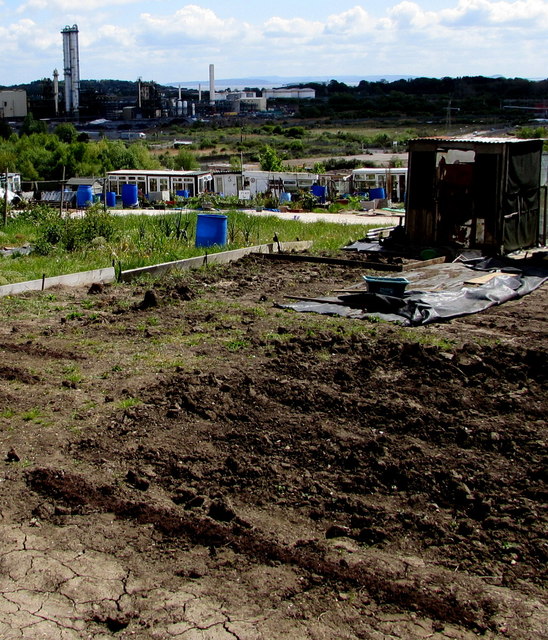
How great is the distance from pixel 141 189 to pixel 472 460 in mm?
37030

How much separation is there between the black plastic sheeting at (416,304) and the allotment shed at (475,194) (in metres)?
3.66

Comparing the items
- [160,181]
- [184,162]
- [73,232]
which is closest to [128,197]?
[160,181]

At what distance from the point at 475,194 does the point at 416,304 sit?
19.3ft

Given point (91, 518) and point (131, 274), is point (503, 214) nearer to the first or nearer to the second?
point (131, 274)

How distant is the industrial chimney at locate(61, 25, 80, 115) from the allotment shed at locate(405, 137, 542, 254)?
121 metres

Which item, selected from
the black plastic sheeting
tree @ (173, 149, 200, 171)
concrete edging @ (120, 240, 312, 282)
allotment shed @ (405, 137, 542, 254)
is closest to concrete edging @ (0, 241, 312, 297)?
concrete edging @ (120, 240, 312, 282)

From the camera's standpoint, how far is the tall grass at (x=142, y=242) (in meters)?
13.2

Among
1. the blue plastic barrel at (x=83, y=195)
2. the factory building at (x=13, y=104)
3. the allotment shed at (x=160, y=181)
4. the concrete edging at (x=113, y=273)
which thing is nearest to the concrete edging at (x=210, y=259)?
the concrete edging at (x=113, y=273)

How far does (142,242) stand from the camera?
15.4m

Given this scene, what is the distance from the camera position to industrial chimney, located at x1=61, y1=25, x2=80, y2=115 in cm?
13050

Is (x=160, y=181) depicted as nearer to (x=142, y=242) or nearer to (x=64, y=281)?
(x=142, y=242)

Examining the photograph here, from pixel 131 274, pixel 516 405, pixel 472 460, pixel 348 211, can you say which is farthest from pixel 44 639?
pixel 348 211

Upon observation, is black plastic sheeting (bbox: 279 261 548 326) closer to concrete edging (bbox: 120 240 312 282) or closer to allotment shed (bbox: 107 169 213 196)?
concrete edging (bbox: 120 240 312 282)

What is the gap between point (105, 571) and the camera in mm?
4273
